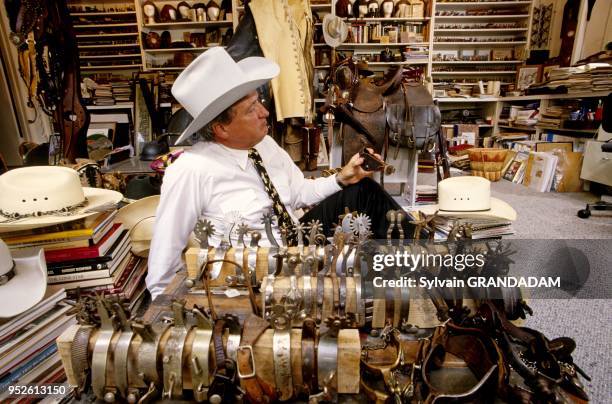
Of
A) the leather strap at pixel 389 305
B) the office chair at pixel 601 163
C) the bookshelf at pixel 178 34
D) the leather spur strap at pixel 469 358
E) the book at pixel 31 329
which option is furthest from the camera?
the bookshelf at pixel 178 34

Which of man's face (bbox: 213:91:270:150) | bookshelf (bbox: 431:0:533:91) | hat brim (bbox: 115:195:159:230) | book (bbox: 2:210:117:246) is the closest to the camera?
book (bbox: 2:210:117:246)

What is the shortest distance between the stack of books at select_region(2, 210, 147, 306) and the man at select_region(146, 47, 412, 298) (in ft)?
0.75

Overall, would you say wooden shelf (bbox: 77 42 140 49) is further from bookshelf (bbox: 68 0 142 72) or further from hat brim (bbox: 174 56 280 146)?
hat brim (bbox: 174 56 280 146)

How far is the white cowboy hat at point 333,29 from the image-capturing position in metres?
4.54

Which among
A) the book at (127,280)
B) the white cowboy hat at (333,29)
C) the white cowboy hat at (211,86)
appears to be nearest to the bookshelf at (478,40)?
the white cowboy hat at (333,29)

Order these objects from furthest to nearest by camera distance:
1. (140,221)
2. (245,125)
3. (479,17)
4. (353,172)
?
(479,17) → (140,221) → (353,172) → (245,125)

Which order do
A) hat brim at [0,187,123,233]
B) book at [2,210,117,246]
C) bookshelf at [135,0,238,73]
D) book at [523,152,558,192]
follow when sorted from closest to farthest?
hat brim at [0,187,123,233] < book at [2,210,117,246] < book at [523,152,558,192] < bookshelf at [135,0,238,73]

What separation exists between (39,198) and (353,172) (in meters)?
1.31

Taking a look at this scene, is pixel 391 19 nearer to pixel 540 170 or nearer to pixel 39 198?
pixel 540 170

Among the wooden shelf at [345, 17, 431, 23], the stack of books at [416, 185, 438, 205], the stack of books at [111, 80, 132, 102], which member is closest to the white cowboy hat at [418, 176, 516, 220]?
the stack of books at [416, 185, 438, 205]

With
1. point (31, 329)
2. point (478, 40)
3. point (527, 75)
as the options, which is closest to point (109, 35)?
point (31, 329)

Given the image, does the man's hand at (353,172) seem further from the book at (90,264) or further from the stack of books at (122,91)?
the stack of books at (122,91)

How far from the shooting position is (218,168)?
153 centimetres

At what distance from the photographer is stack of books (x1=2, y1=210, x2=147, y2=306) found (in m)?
1.40
